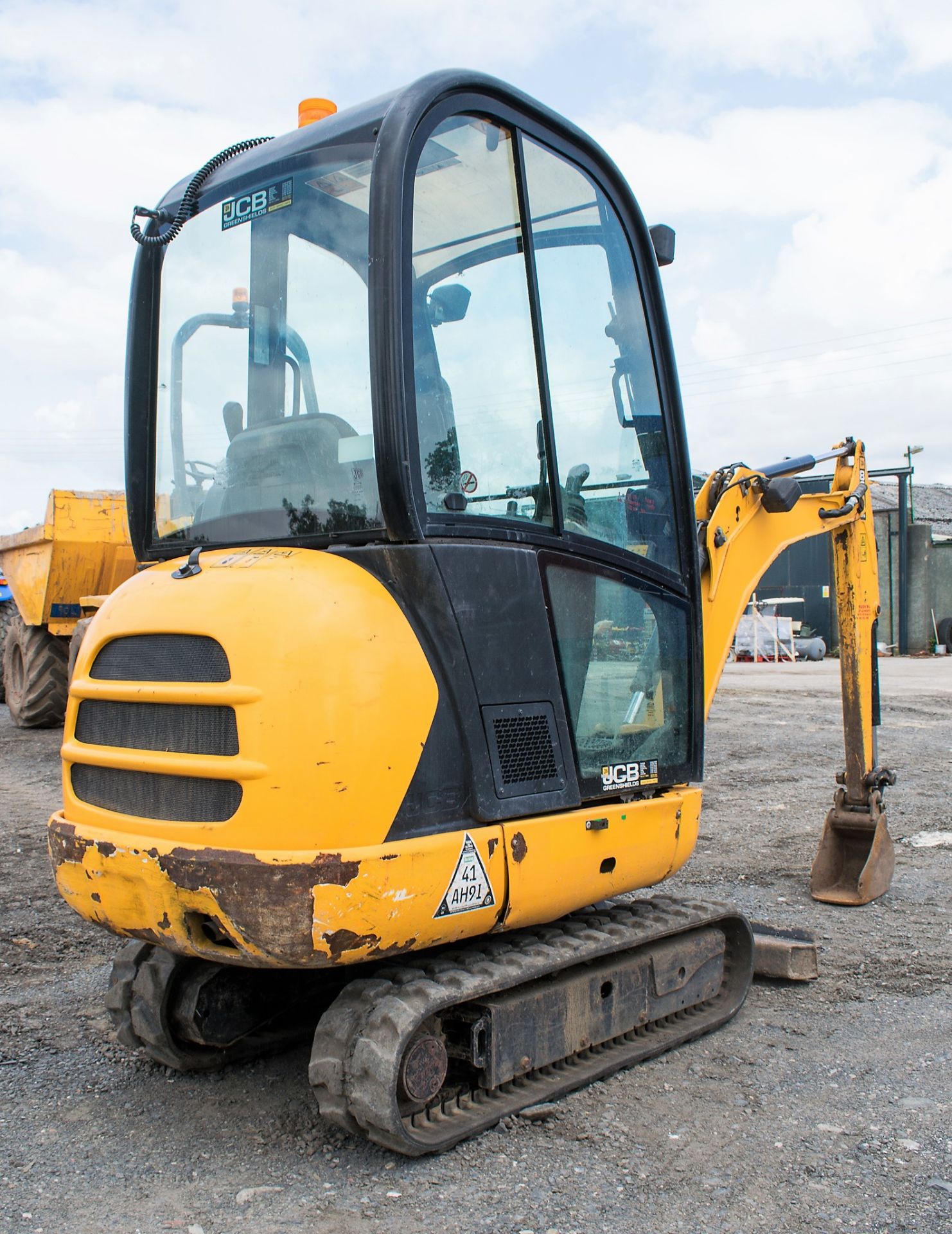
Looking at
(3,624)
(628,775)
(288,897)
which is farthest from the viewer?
(3,624)

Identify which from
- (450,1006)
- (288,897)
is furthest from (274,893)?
(450,1006)

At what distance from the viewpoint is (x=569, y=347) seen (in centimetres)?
351

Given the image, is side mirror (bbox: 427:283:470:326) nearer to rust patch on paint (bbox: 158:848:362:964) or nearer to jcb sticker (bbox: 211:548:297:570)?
jcb sticker (bbox: 211:548:297:570)

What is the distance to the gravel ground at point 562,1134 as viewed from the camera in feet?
8.91

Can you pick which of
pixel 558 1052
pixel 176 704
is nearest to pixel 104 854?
pixel 176 704

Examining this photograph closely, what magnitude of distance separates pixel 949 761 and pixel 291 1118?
812 centimetres

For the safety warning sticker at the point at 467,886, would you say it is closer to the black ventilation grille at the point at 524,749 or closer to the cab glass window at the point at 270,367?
the black ventilation grille at the point at 524,749

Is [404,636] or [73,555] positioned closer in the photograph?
[404,636]

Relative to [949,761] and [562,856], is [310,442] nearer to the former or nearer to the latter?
[562,856]

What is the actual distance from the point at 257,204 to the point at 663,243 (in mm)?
1469

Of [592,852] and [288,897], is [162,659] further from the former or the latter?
[592,852]

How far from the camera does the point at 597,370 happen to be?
362cm

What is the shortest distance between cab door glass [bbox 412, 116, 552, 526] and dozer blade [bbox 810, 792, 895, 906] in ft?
10.7

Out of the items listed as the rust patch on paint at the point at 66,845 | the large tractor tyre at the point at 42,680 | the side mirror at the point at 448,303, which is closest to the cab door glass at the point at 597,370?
the side mirror at the point at 448,303
